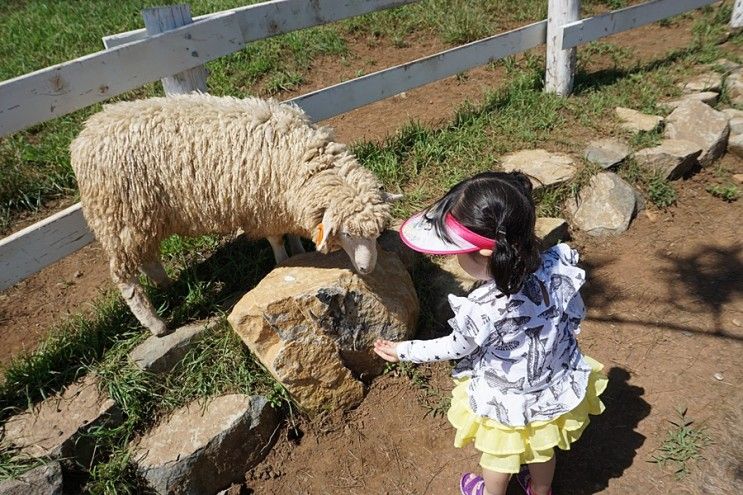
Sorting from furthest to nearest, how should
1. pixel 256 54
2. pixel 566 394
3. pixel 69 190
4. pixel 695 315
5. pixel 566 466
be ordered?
pixel 256 54 → pixel 69 190 → pixel 695 315 → pixel 566 466 → pixel 566 394

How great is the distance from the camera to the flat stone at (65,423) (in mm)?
2441

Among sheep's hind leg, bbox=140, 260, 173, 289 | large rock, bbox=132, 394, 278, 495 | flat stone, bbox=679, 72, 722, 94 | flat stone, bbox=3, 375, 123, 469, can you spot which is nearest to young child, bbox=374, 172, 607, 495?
large rock, bbox=132, 394, 278, 495

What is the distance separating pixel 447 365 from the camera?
3045 mm

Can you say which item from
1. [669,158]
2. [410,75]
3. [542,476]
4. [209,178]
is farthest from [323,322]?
[669,158]

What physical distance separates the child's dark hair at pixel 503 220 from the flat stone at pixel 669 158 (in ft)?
9.73

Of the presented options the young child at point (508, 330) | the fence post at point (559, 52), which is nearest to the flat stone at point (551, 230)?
the young child at point (508, 330)

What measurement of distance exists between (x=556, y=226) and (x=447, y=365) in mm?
1312

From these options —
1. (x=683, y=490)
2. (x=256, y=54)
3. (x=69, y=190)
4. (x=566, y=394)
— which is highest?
(x=256, y=54)

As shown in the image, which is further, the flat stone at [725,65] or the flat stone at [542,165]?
the flat stone at [725,65]

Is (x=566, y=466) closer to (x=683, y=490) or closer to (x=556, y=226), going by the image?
(x=683, y=490)

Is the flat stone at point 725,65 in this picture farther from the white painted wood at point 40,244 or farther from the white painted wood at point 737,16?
the white painted wood at point 40,244

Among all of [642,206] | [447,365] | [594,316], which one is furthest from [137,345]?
[642,206]

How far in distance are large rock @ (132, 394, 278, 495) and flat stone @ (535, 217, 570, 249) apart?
83.0 inches

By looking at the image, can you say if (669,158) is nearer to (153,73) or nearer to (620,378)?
(620,378)
